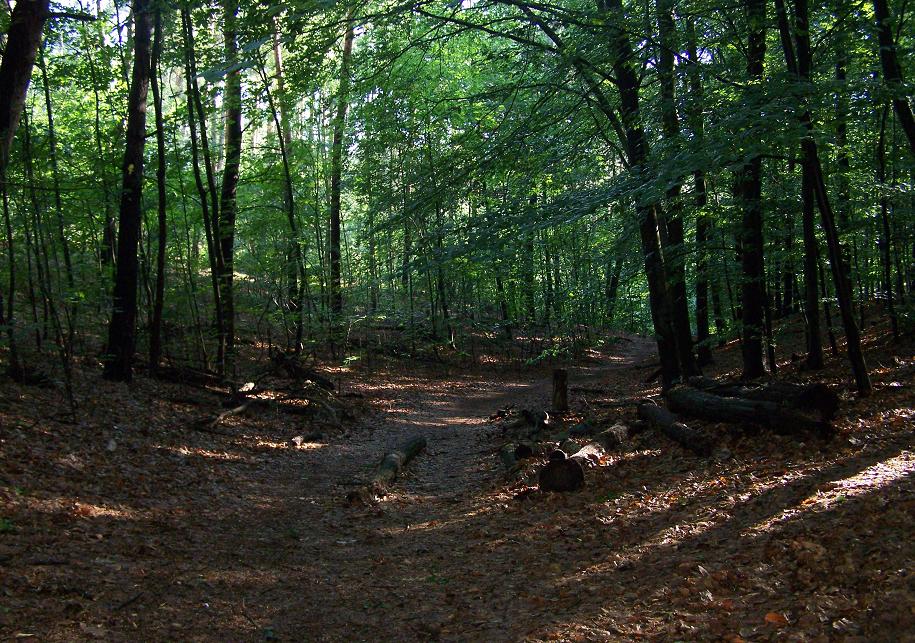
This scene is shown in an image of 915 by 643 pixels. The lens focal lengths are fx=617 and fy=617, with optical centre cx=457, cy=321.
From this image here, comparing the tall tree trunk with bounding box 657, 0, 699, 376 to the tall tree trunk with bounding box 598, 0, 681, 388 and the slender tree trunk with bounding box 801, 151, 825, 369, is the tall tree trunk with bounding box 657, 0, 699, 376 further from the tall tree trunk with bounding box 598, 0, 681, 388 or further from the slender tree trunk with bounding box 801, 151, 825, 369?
the slender tree trunk with bounding box 801, 151, 825, 369

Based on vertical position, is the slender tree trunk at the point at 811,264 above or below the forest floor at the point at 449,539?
above

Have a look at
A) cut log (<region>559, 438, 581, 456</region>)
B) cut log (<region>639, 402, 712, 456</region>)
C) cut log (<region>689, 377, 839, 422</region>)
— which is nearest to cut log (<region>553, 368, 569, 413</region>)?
cut log (<region>639, 402, 712, 456</region>)

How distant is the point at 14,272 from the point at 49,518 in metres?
5.12

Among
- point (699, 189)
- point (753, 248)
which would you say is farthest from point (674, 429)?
point (699, 189)

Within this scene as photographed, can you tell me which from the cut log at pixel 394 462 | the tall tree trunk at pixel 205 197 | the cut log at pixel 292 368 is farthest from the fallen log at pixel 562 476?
the tall tree trunk at pixel 205 197

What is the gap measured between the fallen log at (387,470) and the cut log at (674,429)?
3936mm

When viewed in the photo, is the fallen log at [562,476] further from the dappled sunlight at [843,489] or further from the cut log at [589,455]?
the dappled sunlight at [843,489]

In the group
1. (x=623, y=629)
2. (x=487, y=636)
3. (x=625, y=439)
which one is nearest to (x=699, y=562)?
(x=623, y=629)

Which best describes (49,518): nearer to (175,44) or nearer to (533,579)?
(533,579)

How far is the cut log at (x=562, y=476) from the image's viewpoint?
25.3ft

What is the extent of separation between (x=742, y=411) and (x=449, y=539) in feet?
13.9

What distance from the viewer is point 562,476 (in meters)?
7.71

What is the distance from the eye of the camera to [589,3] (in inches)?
516

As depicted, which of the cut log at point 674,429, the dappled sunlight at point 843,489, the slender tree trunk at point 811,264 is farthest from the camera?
the slender tree trunk at point 811,264
